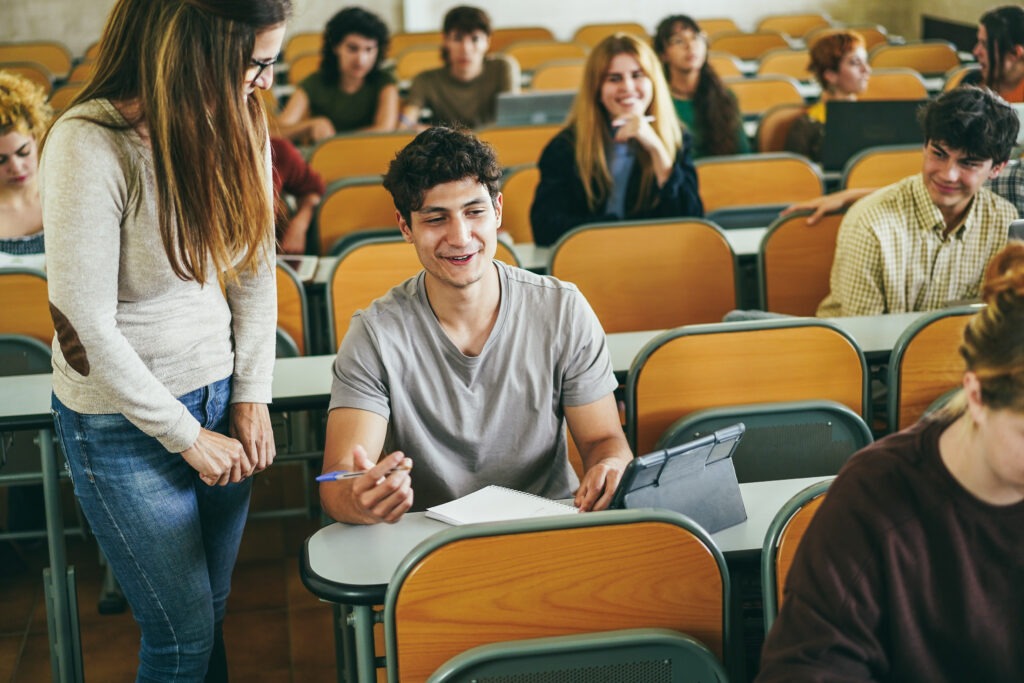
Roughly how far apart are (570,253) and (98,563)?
153cm

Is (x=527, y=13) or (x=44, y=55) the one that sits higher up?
(x=527, y=13)

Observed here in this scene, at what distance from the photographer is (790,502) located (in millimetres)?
1570

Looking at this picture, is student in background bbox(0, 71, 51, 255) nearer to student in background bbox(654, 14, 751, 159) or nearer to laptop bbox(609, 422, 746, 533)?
laptop bbox(609, 422, 746, 533)

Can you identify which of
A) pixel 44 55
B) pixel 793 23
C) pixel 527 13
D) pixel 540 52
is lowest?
pixel 540 52

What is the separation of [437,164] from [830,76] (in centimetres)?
331

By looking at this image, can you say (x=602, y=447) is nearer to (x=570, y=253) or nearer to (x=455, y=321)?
(x=455, y=321)

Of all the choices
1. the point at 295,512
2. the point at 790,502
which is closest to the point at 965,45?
the point at 295,512

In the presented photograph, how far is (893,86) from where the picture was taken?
579cm

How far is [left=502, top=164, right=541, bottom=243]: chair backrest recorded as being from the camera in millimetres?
3969

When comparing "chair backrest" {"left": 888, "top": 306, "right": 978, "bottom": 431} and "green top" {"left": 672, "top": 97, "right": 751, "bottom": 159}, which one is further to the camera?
"green top" {"left": 672, "top": 97, "right": 751, "bottom": 159}

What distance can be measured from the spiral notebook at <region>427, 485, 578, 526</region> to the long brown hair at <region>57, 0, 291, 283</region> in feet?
1.72

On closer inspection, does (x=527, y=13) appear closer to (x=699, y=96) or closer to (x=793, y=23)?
(x=793, y=23)

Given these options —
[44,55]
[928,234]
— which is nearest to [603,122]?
[928,234]

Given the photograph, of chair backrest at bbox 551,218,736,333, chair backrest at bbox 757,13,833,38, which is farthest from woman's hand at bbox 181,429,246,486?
chair backrest at bbox 757,13,833,38
